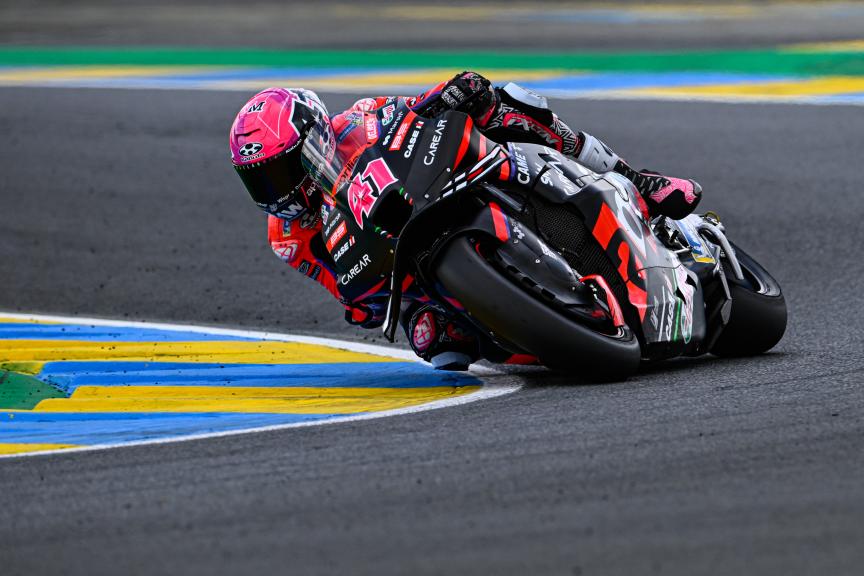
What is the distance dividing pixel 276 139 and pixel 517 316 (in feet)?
4.24

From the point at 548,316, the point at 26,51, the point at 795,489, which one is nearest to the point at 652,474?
the point at 795,489

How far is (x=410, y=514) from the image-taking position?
356 centimetres

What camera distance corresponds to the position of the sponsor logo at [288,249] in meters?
5.84

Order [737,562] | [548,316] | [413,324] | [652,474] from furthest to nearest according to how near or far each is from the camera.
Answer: [413,324], [548,316], [652,474], [737,562]

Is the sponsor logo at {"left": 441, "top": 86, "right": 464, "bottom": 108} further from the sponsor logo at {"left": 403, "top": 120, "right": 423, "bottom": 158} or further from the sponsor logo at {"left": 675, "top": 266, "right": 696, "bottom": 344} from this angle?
the sponsor logo at {"left": 675, "top": 266, "right": 696, "bottom": 344}

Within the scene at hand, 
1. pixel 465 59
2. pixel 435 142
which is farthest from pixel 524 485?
pixel 465 59

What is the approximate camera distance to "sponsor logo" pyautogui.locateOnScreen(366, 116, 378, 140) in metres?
5.42

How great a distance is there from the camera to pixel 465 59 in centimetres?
1627

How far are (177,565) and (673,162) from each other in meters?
7.73

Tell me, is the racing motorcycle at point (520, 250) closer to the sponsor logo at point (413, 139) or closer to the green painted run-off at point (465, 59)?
the sponsor logo at point (413, 139)

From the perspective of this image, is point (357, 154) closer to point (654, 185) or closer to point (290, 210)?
point (290, 210)

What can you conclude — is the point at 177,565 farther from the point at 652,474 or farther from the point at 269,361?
the point at 269,361

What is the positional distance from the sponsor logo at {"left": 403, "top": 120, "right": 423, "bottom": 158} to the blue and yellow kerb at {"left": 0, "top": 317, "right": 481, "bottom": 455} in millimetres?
948

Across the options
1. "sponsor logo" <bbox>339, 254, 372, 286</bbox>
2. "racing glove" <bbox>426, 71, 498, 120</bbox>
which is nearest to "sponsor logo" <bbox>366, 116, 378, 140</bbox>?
"racing glove" <bbox>426, 71, 498, 120</bbox>
